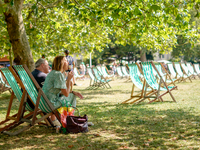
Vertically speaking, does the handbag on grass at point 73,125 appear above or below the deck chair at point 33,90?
below

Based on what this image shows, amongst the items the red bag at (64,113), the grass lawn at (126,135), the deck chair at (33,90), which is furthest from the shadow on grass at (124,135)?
the deck chair at (33,90)

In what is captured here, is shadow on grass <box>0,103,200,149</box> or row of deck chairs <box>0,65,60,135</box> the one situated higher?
row of deck chairs <box>0,65,60,135</box>

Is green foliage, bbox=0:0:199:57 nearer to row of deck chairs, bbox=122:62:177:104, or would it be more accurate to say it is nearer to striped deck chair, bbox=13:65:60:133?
row of deck chairs, bbox=122:62:177:104

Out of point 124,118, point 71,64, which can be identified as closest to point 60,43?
point 71,64

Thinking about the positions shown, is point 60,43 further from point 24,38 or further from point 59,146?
Result: point 59,146

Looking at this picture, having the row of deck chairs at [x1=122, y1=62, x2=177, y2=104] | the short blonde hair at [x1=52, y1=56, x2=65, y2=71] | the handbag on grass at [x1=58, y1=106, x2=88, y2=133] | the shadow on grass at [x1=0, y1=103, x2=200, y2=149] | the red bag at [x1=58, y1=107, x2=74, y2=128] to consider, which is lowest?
the shadow on grass at [x1=0, y1=103, x2=200, y2=149]

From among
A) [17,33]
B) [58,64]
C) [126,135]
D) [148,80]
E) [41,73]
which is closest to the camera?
[126,135]

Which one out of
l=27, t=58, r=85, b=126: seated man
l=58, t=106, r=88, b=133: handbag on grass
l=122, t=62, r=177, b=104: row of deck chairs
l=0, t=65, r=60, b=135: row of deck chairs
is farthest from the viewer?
l=122, t=62, r=177, b=104: row of deck chairs

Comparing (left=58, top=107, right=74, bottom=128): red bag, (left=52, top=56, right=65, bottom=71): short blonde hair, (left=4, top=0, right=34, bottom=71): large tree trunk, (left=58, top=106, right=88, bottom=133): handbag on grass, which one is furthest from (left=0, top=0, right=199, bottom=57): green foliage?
(left=58, top=106, right=88, bottom=133): handbag on grass

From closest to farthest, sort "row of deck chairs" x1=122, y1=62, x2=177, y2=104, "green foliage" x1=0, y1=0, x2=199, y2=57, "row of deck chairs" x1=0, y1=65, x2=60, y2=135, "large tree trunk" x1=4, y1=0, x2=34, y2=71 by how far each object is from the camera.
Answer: "row of deck chairs" x1=0, y1=65, x2=60, y2=135 → "green foliage" x1=0, y1=0, x2=199, y2=57 → "row of deck chairs" x1=122, y1=62, x2=177, y2=104 → "large tree trunk" x1=4, y1=0, x2=34, y2=71

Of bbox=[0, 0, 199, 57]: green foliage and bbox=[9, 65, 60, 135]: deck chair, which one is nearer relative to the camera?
bbox=[9, 65, 60, 135]: deck chair

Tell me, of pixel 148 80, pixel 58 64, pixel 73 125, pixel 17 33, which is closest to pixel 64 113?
pixel 73 125

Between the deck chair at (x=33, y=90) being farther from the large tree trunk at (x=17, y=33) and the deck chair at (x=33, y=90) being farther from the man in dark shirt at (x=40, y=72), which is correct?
the large tree trunk at (x=17, y=33)

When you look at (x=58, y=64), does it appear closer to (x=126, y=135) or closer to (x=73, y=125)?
(x=73, y=125)
